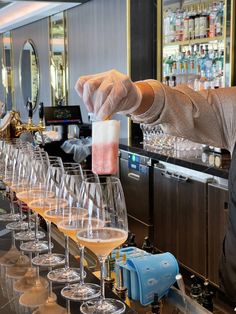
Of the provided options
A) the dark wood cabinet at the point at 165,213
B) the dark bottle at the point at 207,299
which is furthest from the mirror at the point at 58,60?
the dark bottle at the point at 207,299

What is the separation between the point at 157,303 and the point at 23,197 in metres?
0.60

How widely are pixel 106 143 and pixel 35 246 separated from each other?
1.86ft

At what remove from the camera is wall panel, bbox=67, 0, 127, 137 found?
5938mm

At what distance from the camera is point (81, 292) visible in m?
1.24

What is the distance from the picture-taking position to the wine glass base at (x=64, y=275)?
1.33 metres

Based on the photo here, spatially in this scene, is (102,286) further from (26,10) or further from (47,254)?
(26,10)

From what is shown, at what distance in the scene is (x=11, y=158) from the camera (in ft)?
6.34

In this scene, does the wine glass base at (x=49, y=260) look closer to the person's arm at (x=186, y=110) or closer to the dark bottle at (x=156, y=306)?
the dark bottle at (x=156, y=306)

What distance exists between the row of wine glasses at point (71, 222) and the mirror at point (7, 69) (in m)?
10.0

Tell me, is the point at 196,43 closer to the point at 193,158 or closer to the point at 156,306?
the point at 193,158

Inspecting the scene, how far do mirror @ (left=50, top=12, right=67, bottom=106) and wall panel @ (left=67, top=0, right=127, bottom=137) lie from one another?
23cm

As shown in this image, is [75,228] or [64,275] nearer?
[75,228]

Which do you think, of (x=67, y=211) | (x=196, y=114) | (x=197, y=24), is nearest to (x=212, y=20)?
(x=197, y=24)

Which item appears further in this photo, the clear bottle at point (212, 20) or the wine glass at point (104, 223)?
the clear bottle at point (212, 20)
